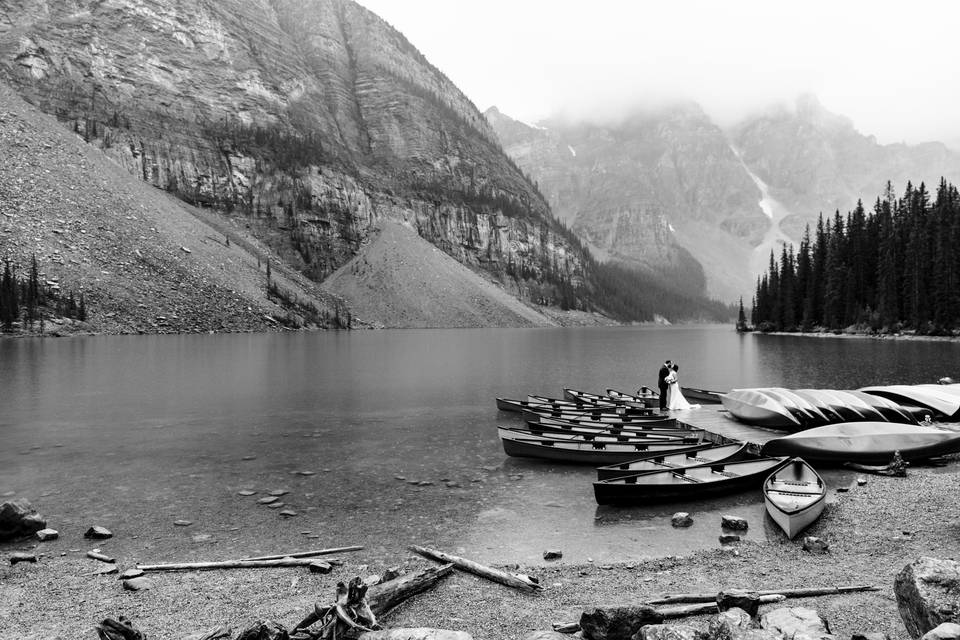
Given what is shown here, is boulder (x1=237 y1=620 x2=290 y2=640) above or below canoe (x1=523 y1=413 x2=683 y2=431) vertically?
above

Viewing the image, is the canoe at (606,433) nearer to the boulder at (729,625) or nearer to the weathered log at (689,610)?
the weathered log at (689,610)

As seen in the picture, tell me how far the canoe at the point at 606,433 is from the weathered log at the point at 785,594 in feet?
43.5

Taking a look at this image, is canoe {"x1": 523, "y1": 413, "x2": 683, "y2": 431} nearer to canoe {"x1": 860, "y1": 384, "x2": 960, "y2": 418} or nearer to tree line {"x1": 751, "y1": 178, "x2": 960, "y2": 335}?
canoe {"x1": 860, "y1": 384, "x2": 960, "y2": 418}

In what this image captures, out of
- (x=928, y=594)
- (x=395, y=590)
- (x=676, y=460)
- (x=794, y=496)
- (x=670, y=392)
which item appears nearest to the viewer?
(x=928, y=594)

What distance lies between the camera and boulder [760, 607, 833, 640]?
7836 mm

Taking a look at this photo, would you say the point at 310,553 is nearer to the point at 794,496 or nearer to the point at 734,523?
the point at 734,523

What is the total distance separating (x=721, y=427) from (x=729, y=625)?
2254 centimetres

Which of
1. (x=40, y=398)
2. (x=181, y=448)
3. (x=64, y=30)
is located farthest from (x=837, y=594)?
(x=64, y=30)

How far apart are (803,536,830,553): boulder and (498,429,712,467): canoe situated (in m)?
8.00

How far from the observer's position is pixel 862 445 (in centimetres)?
2253

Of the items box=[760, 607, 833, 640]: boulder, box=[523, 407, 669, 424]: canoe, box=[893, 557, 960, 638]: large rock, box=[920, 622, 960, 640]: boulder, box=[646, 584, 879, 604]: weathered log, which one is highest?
box=[920, 622, 960, 640]: boulder

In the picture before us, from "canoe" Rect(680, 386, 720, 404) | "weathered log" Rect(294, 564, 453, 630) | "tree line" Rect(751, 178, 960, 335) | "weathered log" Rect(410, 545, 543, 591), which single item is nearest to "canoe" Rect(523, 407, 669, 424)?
"canoe" Rect(680, 386, 720, 404)

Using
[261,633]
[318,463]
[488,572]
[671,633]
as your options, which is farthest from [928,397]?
[261,633]

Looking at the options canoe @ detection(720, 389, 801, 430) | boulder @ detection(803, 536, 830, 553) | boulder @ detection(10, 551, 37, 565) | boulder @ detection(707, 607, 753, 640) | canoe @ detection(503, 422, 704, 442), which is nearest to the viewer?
boulder @ detection(707, 607, 753, 640)
